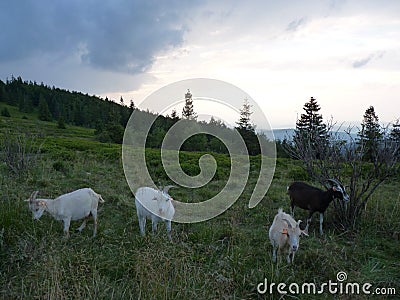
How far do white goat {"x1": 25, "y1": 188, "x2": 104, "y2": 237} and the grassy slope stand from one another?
0.20 m

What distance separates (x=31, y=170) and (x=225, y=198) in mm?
6498

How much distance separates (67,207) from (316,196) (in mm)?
5265

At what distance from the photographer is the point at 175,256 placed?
461 cm

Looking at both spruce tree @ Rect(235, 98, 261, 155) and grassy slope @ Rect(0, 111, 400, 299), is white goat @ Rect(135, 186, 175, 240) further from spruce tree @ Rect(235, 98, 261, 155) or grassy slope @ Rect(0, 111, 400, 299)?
spruce tree @ Rect(235, 98, 261, 155)

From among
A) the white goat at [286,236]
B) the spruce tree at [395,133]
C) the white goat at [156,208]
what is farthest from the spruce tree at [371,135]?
the white goat at [156,208]

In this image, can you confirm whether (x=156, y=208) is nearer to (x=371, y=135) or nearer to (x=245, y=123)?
(x=245, y=123)

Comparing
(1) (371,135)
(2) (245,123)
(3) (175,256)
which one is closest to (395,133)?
(1) (371,135)

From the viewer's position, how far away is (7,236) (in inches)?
199

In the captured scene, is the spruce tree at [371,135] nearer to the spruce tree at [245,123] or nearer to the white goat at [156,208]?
the spruce tree at [245,123]

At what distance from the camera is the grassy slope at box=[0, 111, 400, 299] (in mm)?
3904

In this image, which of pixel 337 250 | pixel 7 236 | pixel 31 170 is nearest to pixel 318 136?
pixel 337 250

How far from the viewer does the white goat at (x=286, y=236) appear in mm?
4997

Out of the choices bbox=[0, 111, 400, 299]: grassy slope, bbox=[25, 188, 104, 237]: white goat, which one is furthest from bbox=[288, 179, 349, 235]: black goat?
bbox=[25, 188, 104, 237]: white goat

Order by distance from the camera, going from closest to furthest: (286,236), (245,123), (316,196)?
1. (286,236)
2. (316,196)
3. (245,123)
